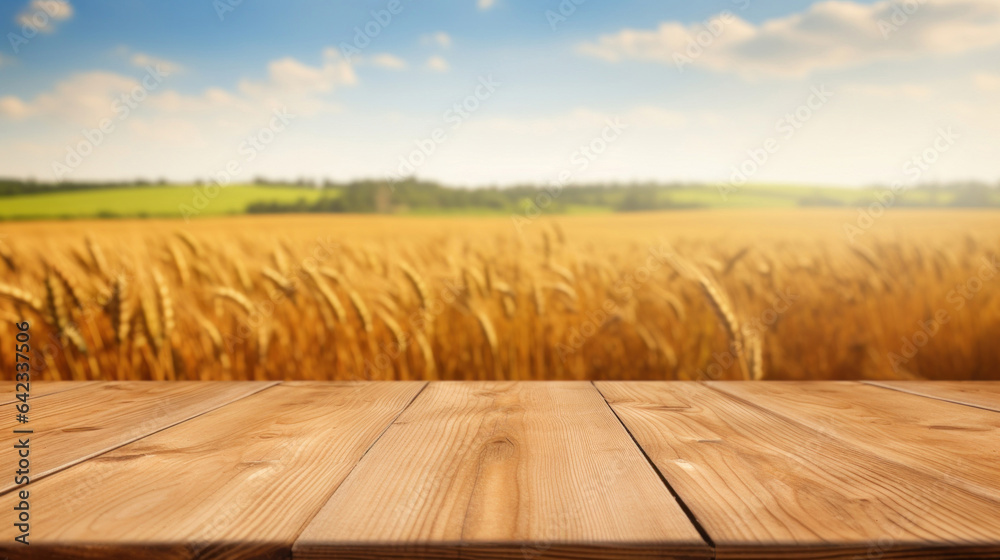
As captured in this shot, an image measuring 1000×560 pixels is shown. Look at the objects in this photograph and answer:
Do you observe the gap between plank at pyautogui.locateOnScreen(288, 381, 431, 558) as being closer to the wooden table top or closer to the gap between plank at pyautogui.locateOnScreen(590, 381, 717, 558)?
the wooden table top

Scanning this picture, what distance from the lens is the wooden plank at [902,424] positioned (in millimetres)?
512

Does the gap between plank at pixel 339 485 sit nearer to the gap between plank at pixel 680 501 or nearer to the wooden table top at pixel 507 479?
the wooden table top at pixel 507 479

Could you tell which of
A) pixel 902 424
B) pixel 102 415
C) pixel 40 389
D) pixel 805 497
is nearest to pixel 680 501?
pixel 805 497

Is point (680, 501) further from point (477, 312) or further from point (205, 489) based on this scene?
point (477, 312)

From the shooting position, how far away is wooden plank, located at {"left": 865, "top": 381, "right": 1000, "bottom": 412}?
810 mm

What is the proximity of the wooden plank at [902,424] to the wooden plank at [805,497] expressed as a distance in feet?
0.09

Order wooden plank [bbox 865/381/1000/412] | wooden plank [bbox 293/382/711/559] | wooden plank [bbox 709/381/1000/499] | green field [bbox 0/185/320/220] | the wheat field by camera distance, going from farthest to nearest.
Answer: green field [bbox 0/185/320/220], the wheat field, wooden plank [bbox 865/381/1000/412], wooden plank [bbox 709/381/1000/499], wooden plank [bbox 293/382/711/559]

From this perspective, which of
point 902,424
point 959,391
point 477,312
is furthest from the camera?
point 477,312

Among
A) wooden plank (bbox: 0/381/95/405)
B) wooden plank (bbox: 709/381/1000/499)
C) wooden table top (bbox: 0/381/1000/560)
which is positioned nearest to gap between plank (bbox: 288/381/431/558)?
wooden table top (bbox: 0/381/1000/560)

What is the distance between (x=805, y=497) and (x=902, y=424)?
0.33 metres

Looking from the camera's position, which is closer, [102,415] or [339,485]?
[339,485]

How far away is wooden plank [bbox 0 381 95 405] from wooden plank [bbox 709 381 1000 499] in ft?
3.33

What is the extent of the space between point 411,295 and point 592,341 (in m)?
0.52

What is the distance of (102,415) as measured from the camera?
71 centimetres
